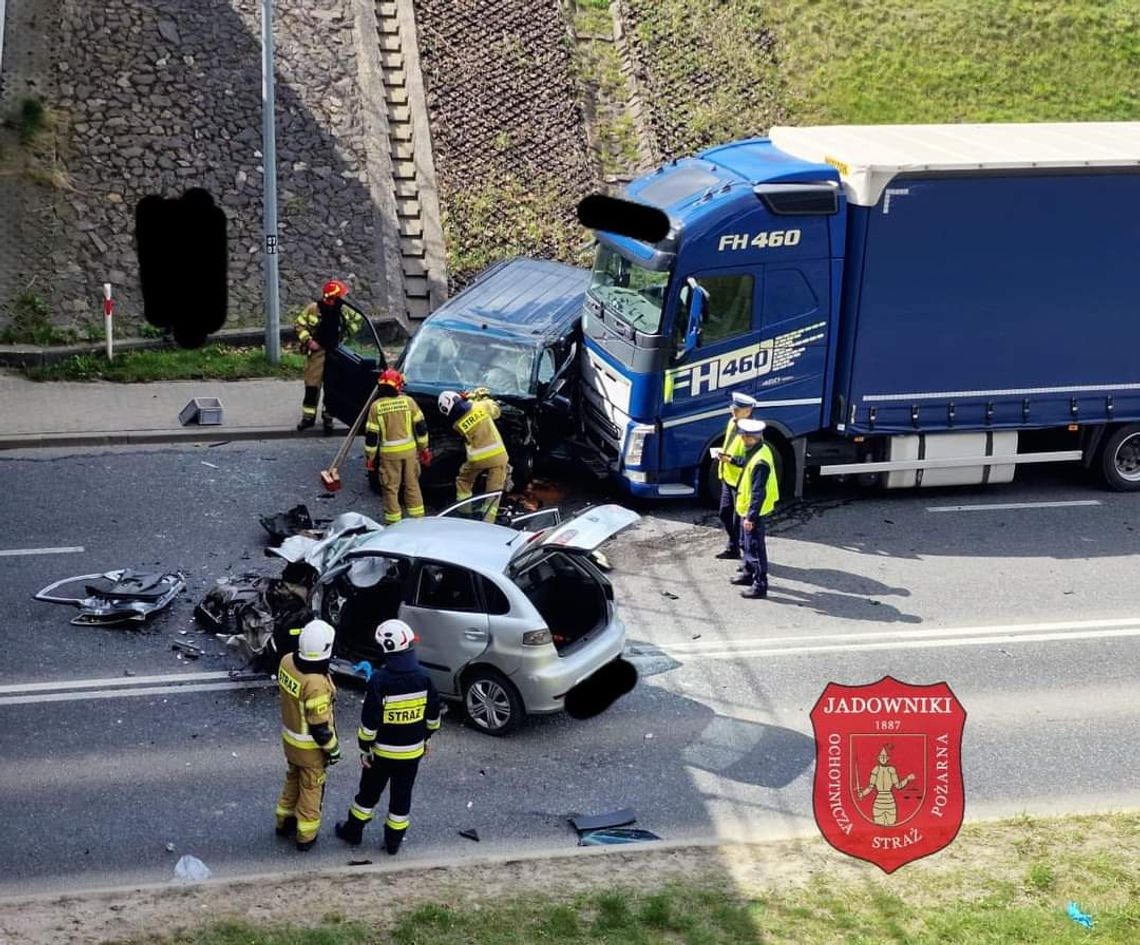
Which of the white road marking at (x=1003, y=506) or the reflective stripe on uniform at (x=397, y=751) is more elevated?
the reflective stripe on uniform at (x=397, y=751)

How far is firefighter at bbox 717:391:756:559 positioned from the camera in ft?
46.5

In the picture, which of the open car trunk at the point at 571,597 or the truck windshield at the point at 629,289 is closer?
the open car trunk at the point at 571,597

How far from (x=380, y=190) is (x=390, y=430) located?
8280 millimetres

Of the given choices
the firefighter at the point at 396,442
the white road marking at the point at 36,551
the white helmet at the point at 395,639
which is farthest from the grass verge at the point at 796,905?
the white road marking at the point at 36,551

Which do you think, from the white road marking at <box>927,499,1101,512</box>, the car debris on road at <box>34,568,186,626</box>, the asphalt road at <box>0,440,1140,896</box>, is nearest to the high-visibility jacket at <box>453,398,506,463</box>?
the asphalt road at <box>0,440,1140,896</box>

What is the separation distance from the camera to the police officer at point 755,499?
1381cm

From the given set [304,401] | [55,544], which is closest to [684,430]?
[304,401]

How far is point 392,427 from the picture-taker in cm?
1455

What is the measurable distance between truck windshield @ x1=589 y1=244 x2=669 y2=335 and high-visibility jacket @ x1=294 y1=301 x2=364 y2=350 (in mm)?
2621

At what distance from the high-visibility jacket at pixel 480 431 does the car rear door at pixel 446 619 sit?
3.24 meters

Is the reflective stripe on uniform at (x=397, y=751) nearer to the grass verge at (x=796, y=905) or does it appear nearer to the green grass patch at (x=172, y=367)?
the grass verge at (x=796, y=905)

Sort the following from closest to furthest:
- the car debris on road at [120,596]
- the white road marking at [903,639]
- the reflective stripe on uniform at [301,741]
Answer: the reflective stripe on uniform at [301,741] < the car debris on road at [120,596] < the white road marking at [903,639]

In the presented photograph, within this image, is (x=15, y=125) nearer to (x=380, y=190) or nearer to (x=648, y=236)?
(x=380, y=190)

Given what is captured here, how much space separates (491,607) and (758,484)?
3.36 metres
